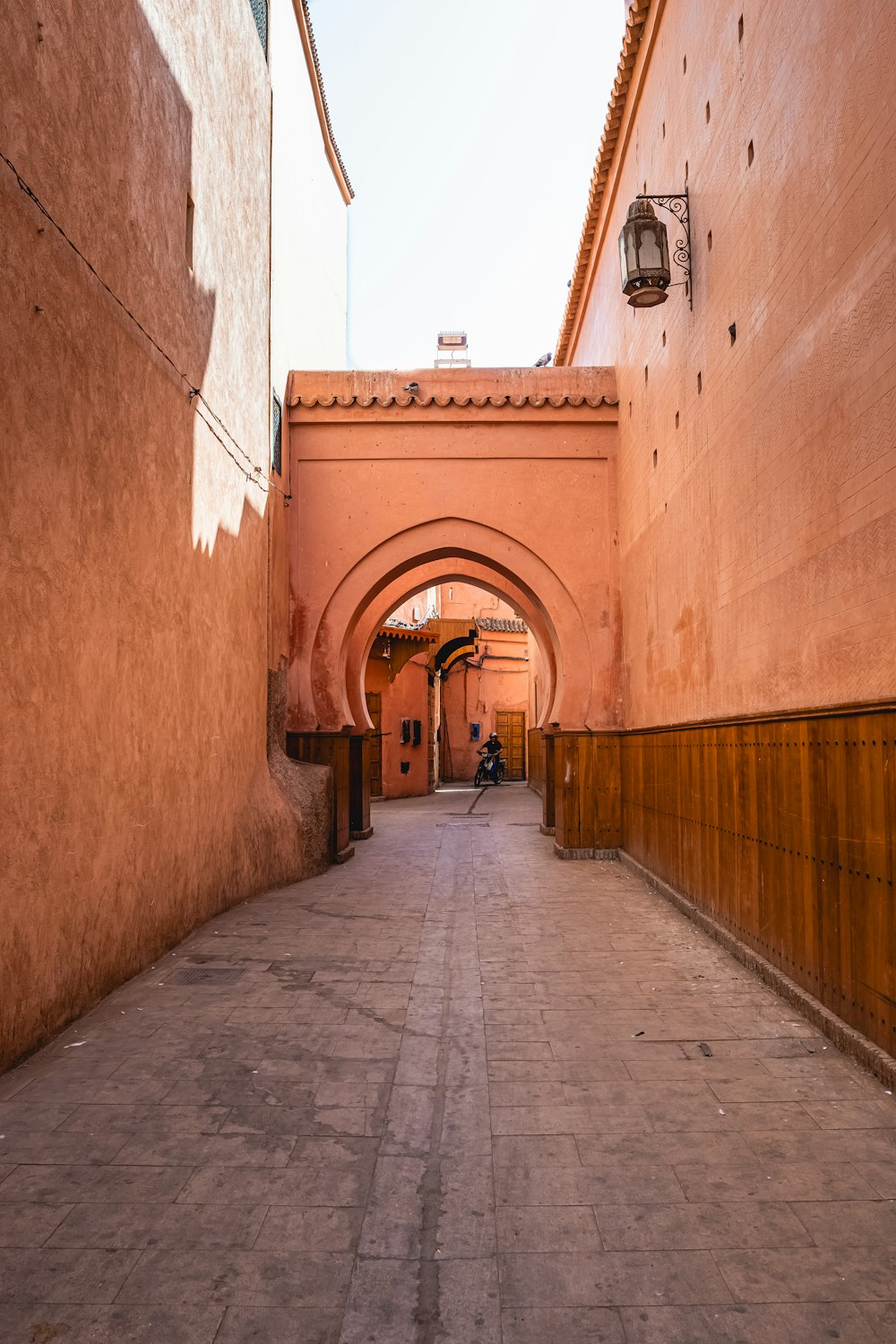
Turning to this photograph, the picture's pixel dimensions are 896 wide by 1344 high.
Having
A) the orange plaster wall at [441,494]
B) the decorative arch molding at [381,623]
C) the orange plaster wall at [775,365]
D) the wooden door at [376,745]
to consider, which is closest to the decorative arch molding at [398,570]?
the orange plaster wall at [441,494]

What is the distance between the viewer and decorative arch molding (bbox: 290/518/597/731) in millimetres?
10617

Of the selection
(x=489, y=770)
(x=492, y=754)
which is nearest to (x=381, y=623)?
(x=492, y=754)

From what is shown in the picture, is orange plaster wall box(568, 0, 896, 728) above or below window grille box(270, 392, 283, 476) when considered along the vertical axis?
below

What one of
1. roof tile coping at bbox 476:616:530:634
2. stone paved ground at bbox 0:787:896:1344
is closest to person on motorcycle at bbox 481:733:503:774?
roof tile coping at bbox 476:616:530:634

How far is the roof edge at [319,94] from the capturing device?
35.8 feet

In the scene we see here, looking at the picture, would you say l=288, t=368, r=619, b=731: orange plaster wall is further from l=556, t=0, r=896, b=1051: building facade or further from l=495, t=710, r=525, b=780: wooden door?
l=495, t=710, r=525, b=780: wooden door

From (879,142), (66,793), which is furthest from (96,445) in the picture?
(879,142)

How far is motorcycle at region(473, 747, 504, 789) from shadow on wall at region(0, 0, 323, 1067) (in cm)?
1858

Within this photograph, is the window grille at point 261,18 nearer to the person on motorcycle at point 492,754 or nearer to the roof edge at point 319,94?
the roof edge at point 319,94

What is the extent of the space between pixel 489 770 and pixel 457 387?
1597 centimetres

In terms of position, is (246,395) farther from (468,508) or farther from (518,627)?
(518,627)

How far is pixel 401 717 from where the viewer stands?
20.6 meters

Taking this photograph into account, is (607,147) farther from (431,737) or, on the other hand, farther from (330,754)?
(431,737)

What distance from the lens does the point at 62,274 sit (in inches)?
174
